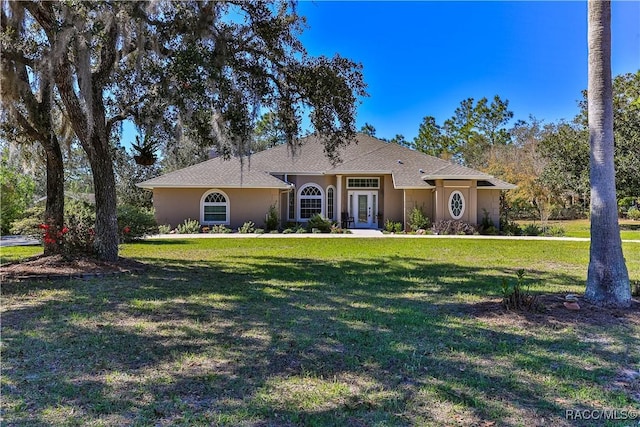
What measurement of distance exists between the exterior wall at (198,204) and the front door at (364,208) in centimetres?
419

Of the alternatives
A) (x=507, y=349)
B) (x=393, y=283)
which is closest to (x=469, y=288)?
(x=393, y=283)

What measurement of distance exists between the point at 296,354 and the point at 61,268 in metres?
6.02

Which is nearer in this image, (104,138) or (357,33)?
(104,138)

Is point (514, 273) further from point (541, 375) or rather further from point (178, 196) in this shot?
point (178, 196)

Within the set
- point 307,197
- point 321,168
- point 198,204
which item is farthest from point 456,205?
point 198,204

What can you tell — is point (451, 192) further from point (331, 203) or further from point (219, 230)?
point (219, 230)

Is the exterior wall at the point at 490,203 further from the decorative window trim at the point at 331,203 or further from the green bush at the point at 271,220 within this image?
the green bush at the point at 271,220

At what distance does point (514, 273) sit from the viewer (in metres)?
8.76

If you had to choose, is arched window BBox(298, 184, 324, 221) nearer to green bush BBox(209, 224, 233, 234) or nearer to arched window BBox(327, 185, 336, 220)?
arched window BBox(327, 185, 336, 220)

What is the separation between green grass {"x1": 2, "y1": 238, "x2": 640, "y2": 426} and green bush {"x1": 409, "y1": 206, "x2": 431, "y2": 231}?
11.8m

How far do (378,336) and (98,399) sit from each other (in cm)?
266

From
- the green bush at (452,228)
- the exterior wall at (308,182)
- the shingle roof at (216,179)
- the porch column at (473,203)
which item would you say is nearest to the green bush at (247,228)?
the shingle roof at (216,179)

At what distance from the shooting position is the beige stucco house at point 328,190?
19.5 m

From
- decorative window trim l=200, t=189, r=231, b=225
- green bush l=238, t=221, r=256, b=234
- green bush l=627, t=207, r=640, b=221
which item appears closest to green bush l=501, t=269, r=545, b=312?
green bush l=238, t=221, r=256, b=234
